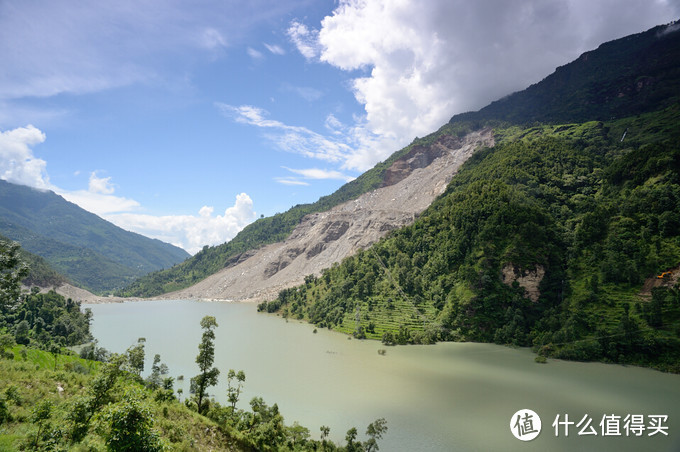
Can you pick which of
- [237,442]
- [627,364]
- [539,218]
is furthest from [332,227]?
[237,442]

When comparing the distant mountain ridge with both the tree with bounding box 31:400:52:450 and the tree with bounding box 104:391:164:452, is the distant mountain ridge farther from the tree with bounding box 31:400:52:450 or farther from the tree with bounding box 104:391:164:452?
the tree with bounding box 31:400:52:450

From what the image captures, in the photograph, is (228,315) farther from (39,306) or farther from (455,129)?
(455,129)

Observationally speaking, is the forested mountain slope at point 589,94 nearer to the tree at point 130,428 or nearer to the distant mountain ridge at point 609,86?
the distant mountain ridge at point 609,86

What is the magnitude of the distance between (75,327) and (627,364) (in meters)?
94.4

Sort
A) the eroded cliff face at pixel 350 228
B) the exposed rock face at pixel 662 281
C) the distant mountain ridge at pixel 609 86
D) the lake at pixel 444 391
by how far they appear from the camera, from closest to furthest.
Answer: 1. the lake at pixel 444 391
2. the exposed rock face at pixel 662 281
3. the distant mountain ridge at pixel 609 86
4. the eroded cliff face at pixel 350 228

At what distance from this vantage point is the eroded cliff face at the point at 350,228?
129m

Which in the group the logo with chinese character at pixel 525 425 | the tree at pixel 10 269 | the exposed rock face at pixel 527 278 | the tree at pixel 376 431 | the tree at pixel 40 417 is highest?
the exposed rock face at pixel 527 278

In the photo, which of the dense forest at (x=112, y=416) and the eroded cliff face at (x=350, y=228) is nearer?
the dense forest at (x=112, y=416)

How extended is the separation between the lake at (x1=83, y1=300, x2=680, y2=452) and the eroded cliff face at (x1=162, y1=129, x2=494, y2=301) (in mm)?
66572

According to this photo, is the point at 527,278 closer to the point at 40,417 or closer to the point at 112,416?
the point at 112,416

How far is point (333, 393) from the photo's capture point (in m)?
36.8

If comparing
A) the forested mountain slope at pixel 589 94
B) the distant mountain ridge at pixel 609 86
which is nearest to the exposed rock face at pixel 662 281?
the distant mountain ridge at pixel 609 86

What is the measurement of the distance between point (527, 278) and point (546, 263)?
4688mm

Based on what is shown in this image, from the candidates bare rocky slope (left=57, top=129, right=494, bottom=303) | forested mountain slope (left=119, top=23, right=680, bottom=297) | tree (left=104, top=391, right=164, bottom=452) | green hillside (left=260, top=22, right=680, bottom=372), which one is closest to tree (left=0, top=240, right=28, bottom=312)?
tree (left=104, top=391, right=164, bottom=452)
